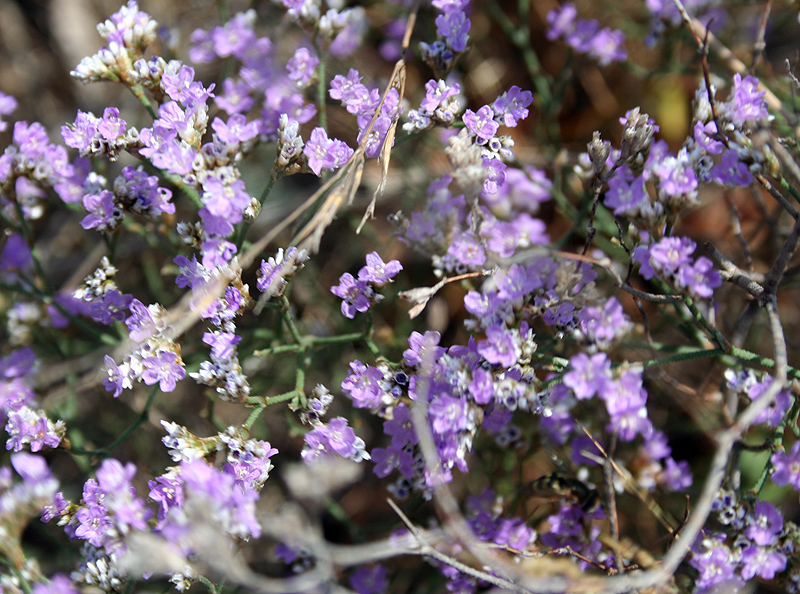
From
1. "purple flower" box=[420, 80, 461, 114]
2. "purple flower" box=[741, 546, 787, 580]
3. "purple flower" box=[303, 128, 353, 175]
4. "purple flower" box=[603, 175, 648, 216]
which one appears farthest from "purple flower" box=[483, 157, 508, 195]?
"purple flower" box=[741, 546, 787, 580]

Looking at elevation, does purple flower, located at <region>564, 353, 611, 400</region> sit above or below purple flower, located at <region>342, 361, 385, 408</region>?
below

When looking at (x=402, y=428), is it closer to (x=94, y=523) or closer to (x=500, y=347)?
(x=500, y=347)

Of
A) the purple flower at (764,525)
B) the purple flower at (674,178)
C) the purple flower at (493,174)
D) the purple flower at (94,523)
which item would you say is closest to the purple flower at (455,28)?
the purple flower at (493,174)

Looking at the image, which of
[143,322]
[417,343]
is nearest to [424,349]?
[417,343]

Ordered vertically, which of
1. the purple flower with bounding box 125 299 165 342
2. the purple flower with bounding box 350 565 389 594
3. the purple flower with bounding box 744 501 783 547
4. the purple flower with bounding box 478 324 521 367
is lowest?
the purple flower with bounding box 350 565 389 594

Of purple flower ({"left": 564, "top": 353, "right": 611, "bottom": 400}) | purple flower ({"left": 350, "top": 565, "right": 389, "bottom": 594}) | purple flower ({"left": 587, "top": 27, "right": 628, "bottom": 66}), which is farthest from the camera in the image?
purple flower ({"left": 587, "top": 27, "right": 628, "bottom": 66})

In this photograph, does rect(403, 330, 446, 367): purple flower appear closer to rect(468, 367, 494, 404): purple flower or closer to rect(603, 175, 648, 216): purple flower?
rect(468, 367, 494, 404): purple flower

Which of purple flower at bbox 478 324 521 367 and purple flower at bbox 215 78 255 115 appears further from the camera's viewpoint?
purple flower at bbox 215 78 255 115
